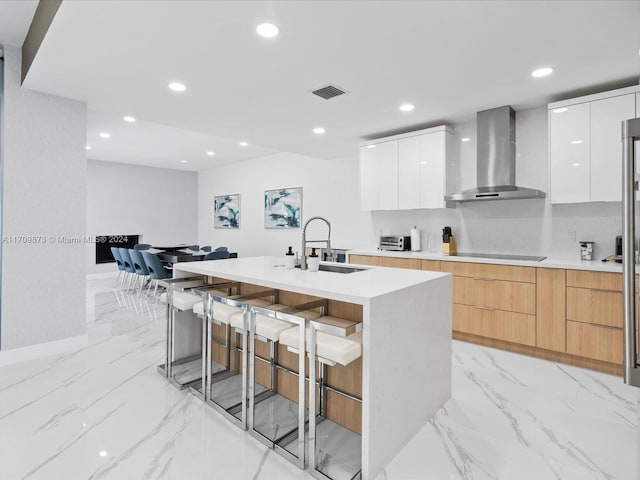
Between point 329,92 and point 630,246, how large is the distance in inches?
104

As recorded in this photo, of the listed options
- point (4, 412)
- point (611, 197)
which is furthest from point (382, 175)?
point (4, 412)

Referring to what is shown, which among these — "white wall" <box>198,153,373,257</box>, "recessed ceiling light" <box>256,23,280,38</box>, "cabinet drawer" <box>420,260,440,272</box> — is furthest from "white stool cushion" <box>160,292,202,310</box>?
"white wall" <box>198,153,373,257</box>

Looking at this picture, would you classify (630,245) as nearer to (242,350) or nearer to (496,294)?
(242,350)

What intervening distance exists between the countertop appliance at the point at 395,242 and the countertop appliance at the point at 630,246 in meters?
3.43

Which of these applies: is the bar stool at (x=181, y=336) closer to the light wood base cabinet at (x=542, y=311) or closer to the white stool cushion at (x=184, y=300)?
the white stool cushion at (x=184, y=300)

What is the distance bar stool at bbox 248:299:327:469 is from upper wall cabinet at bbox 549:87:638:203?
2.70 meters

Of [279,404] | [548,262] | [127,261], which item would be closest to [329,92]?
[548,262]

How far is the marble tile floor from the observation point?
181cm

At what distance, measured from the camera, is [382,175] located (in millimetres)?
4641

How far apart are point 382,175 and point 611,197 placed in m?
2.36

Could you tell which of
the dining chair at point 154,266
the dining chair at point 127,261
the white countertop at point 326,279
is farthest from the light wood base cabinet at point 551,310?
the dining chair at point 127,261

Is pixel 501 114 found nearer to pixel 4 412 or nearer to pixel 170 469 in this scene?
pixel 170 469

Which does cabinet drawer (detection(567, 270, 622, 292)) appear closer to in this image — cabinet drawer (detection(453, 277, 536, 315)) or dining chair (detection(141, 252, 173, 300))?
cabinet drawer (detection(453, 277, 536, 315))

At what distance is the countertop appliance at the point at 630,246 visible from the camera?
115 cm
